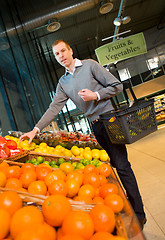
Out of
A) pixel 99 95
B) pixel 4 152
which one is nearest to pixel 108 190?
pixel 99 95

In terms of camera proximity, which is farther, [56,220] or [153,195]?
[153,195]

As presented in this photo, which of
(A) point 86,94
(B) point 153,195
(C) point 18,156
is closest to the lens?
(A) point 86,94

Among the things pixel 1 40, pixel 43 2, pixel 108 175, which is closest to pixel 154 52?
pixel 43 2

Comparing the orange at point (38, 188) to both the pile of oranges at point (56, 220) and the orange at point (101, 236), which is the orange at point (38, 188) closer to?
the pile of oranges at point (56, 220)

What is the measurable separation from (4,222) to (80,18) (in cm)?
907

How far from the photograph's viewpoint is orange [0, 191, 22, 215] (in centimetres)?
67

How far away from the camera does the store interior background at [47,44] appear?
13.0ft

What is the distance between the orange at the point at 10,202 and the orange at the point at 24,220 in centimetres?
7

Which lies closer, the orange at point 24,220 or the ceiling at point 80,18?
the orange at point 24,220

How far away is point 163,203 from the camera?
2.09 meters

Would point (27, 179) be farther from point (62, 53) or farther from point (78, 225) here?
point (62, 53)

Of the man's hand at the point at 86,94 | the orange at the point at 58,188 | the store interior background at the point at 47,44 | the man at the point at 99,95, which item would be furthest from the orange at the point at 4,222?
the store interior background at the point at 47,44

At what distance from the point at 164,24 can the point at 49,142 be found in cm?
1283

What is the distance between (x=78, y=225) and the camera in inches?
23.0
